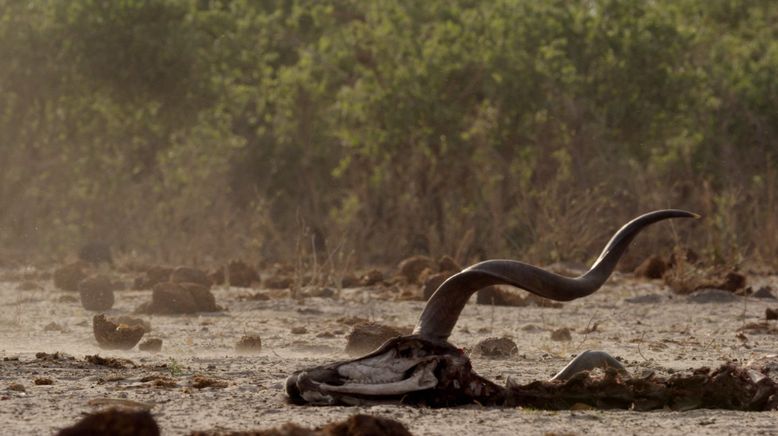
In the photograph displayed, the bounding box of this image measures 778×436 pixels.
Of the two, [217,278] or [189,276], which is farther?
[217,278]

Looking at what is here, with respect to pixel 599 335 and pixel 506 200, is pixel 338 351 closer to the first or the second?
pixel 599 335

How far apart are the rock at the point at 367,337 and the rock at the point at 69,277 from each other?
5.35 m

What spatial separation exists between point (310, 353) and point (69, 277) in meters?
5.08

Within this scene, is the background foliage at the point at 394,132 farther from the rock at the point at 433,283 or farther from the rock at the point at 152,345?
the rock at the point at 152,345

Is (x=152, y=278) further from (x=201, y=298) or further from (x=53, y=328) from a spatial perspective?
(x=53, y=328)

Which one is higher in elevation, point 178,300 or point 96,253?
point 96,253

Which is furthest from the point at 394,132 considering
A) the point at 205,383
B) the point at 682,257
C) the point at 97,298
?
the point at 205,383

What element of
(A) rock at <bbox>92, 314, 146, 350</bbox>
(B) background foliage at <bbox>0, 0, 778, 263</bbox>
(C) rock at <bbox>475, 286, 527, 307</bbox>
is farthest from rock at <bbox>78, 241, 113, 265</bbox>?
(A) rock at <bbox>92, 314, 146, 350</bbox>

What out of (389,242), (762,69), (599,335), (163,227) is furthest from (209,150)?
(599,335)

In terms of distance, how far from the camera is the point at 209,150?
19000 millimetres

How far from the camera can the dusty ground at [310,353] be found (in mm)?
5121

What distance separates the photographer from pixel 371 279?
1266 centimetres

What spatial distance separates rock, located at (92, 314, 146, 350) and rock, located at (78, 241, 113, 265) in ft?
25.1

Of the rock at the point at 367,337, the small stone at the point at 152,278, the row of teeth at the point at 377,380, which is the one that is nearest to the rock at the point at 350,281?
the small stone at the point at 152,278
